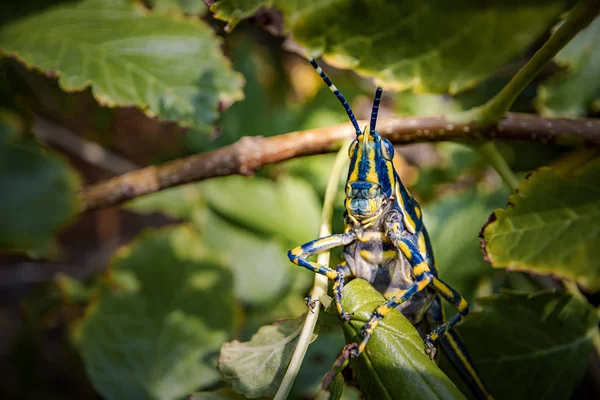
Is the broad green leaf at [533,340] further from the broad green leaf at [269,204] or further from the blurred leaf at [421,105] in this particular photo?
the blurred leaf at [421,105]

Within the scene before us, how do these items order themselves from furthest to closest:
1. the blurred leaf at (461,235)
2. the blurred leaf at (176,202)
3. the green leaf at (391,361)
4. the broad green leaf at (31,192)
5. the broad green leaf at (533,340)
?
the blurred leaf at (176,202), the broad green leaf at (31,192), the blurred leaf at (461,235), the broad green leaf at (533,340), the green leaf at (391,361)

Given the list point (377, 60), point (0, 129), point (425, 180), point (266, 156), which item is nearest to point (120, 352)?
point (266, 156)

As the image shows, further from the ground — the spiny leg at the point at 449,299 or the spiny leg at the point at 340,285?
the spiny leg at the point at 340,285

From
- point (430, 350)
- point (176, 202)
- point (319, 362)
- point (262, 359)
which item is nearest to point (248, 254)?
point (176, 202)

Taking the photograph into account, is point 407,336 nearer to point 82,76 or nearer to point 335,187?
point 335,187

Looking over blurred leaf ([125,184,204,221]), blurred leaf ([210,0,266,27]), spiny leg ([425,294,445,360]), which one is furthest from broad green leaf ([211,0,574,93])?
blurred leaf ([125,184,204,221])

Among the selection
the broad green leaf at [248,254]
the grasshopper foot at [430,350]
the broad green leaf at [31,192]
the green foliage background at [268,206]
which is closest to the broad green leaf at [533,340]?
the green foliage background at [268,206]

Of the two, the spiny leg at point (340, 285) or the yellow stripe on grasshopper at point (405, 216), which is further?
the yellow stripe on grasshopper at point (405, 216)
